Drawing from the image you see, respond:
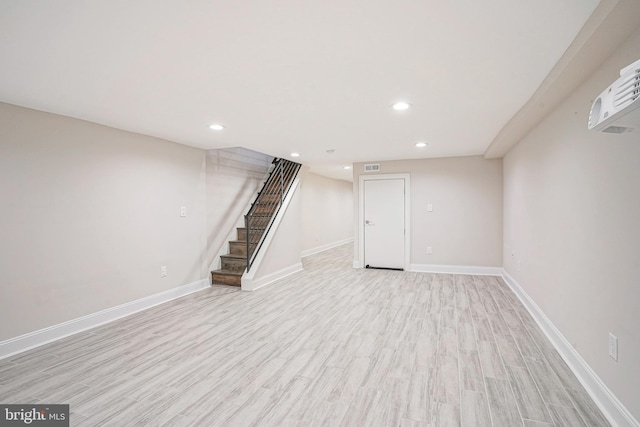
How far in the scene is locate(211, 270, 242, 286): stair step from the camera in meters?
4.74

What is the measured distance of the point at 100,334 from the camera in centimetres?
303

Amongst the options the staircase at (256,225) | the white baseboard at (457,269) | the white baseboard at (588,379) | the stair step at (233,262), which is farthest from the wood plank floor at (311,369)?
the white baseboard at (457,269)

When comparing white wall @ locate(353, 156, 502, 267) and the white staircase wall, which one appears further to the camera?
white wall @ locate(353, 156, 502, 267)

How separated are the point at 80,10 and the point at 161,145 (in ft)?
9.03

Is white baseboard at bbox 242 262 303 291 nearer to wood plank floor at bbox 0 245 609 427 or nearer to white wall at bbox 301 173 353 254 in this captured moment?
wood plank floor at bbox 0 245 609 427

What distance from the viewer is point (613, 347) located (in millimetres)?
1740

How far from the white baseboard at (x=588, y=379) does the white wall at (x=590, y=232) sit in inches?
1.9

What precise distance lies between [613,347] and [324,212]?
723 centimetres

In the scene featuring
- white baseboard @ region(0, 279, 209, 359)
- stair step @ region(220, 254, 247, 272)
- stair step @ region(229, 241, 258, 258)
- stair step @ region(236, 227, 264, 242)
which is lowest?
white baseboard @ region(0, 279, 209, 359)

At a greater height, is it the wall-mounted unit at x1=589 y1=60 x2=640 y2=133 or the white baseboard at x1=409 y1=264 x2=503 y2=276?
the wall-mounted unit at x1=589 y1=60 x2=640 y2=133

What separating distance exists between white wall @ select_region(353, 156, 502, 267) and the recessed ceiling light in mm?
3171

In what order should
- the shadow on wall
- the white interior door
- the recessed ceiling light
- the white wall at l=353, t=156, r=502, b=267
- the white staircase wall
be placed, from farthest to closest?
the white interior door, the white wall at l=353, t=156, r=502, b=267, the shadow on wall, the white staircase wall, the recessed ceiling light

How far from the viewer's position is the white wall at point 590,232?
1.60 meters

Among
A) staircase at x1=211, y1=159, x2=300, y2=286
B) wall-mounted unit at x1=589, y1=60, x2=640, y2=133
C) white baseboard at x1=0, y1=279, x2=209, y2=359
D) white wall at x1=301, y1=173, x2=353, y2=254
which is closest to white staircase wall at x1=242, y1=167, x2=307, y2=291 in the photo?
staircase at x1=211, y1=159, x2=300, y2=286
